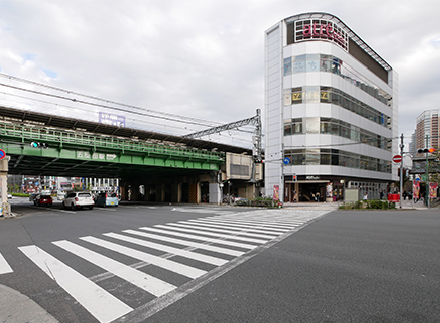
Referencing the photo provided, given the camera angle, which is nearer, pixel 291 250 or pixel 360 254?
pixel 360 254

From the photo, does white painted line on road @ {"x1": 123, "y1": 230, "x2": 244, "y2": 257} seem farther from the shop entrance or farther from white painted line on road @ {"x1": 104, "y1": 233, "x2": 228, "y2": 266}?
the shop entrance

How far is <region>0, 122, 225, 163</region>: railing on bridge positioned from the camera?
2343 centimetres

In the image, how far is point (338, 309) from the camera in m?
3.92

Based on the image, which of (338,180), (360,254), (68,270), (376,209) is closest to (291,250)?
(360,254)

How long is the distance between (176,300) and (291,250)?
4.18 meters

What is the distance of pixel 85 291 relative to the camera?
15.8 ft

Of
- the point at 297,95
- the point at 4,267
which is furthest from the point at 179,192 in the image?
the point at 4,267

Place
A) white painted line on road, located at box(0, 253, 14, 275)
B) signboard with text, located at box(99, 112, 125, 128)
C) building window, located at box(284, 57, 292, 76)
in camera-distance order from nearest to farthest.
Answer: white painted line on road, located at box(0, 253, 14, 275) < building window, located at box(284, 57, 292, 76) < signboard with text, located at box(99, 112, 125, 128)

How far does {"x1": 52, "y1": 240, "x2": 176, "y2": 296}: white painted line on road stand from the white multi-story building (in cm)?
3303

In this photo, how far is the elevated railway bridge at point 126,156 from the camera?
25.8 meters

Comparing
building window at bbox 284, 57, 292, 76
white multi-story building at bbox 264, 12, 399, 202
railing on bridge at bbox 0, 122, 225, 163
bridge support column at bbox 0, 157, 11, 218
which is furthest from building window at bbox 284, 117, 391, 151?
bridge support column at bbox 0, 157, 11, 218

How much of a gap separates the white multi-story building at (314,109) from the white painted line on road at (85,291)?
34202 millimetres

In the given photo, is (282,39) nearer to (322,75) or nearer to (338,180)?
(322,75)

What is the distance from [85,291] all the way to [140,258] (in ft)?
7.20
